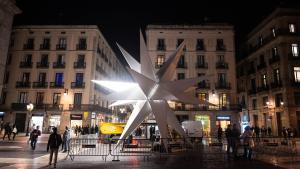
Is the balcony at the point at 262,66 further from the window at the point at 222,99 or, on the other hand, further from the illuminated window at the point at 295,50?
the window at the point at 222,99

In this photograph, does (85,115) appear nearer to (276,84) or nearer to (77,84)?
(77,84)

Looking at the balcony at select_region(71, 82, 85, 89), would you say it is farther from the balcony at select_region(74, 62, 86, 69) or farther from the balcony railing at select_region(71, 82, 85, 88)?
the balcony at select_region(74, 62, 86, 69)

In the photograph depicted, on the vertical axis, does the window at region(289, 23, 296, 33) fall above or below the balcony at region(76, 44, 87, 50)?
above

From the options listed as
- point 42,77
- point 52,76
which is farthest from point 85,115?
point 42,77

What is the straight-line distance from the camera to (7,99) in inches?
1567

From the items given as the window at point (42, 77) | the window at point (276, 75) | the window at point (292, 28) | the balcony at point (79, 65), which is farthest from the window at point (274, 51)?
the window at point (42, 77)

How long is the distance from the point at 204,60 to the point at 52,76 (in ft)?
82.4

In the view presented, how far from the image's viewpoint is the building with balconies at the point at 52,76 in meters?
39.2

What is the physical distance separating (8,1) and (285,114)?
34.6 meters

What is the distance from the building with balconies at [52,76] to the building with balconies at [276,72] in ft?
86.3

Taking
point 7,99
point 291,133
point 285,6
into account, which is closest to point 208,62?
point 285,6

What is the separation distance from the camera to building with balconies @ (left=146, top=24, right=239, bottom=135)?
129 feet

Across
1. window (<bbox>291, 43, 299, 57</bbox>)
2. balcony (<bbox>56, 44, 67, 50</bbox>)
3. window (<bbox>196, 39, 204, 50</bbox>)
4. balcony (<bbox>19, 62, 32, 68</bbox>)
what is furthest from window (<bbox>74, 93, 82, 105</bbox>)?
window (<bbox>291, 43, 299, 57</bbox>)

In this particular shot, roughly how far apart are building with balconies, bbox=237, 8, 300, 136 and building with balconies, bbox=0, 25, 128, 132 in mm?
26309
